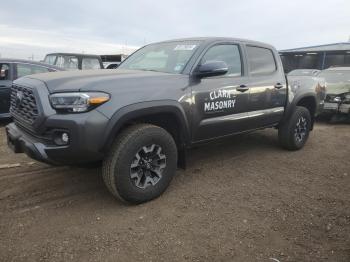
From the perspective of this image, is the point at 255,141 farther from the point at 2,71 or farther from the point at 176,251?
the point at 2,71

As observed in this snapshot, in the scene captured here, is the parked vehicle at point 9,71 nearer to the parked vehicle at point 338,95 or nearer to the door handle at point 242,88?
the door handle at point 242,88

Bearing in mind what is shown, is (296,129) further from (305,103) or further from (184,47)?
(184,47)

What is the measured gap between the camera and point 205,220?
337 cm

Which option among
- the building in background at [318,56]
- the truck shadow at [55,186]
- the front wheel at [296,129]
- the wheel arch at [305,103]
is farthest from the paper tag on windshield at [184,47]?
the building in background at [318,56]

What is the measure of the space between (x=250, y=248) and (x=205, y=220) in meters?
0.57

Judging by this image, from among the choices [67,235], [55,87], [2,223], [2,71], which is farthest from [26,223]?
[2,71]

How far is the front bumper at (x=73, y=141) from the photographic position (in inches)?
121

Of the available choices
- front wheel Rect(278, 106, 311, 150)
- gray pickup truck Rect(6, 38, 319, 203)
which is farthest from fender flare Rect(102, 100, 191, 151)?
front wheel Rect(278, 106, 311, 150)

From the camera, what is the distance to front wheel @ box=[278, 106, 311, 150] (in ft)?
18.9

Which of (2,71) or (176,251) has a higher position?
(2,71)

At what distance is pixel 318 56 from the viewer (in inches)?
1100

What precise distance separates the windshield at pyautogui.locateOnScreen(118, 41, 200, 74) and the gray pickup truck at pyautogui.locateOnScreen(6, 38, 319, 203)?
0.02 meters

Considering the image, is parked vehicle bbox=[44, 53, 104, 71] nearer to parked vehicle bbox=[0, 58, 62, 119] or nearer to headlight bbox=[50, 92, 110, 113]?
parked vehicle bbox=[0, 58, 62, 119]

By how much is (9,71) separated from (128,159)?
526 cm
